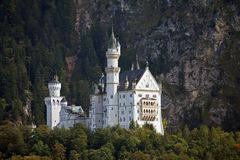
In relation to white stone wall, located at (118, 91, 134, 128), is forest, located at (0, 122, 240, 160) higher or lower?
lower

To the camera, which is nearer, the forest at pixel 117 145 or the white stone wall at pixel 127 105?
the forest at pixel 117 145

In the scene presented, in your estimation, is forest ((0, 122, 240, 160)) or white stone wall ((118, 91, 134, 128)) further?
white stone wall ((118, 91, 134, 128))

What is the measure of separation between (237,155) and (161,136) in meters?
11.1

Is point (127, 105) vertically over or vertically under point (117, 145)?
over

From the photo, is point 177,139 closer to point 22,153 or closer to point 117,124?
point 117,124

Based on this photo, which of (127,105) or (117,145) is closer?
(117,145)

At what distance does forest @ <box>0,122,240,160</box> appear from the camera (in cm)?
19388

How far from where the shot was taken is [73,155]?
19362 centimetres

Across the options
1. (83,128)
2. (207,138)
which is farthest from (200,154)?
(83,128)

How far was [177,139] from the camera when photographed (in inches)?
7825

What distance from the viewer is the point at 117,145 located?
196 m

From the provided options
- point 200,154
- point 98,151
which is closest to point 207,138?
point 200,154

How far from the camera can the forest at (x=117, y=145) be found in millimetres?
193875

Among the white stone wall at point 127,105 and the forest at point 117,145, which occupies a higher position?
the white stone wall at point 127,105
